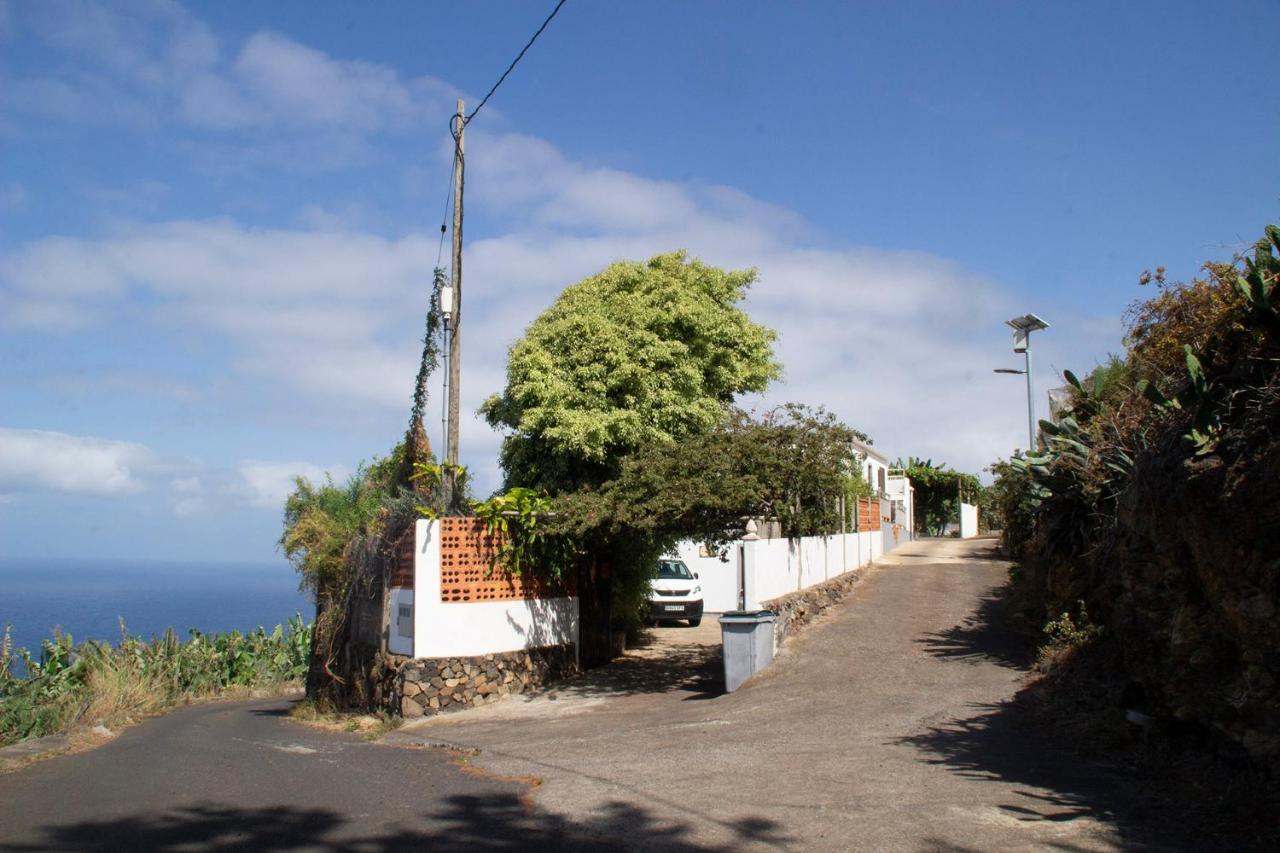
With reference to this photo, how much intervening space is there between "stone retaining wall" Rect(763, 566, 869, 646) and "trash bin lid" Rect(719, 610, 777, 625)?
18.9 inches

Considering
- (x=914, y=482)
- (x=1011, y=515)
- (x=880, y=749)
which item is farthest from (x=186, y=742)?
(x=914, y=482)

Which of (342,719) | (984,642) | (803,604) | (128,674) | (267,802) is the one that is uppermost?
(803,604)

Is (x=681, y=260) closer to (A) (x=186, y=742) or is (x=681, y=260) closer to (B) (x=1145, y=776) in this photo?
(A) (x=186, y=742)

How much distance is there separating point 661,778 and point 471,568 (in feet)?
23.2

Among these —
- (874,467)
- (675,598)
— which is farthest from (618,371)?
(874,467)

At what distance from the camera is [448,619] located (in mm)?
14906

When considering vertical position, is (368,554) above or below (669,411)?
below

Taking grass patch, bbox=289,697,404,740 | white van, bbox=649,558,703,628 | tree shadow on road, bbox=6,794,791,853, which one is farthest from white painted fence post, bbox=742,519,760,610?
white van, bbox=649,558,703,628

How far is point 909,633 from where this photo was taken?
55.1 ft

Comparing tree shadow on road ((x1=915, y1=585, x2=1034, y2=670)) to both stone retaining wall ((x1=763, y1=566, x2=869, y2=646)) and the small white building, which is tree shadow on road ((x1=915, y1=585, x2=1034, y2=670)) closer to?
stone retaining wall ((x1=763, y1=566, x2=869, y2=646))

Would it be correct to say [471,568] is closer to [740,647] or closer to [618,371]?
[740,647]

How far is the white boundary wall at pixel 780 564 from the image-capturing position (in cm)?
1614

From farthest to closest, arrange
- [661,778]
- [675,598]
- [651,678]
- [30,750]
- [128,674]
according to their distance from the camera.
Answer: [675,598] → [128,674] → [651,678] → [30,750] → [661,778]

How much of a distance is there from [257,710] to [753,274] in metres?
14.0
